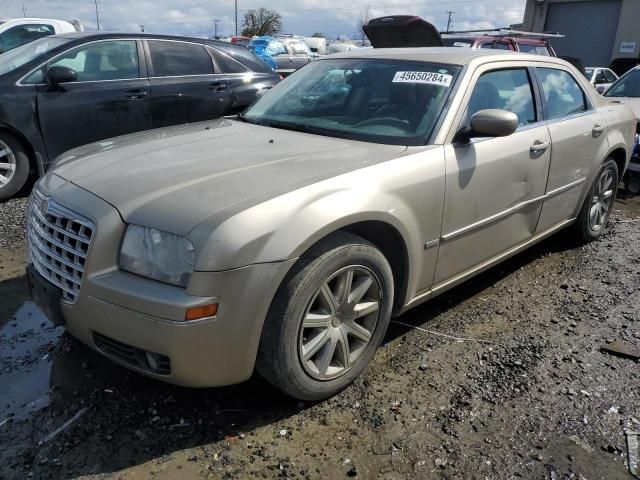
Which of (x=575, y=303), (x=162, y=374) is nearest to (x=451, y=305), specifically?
(x=575, y=303)

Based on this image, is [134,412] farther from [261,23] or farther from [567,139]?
[261,23]

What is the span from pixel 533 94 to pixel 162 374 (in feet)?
9.98

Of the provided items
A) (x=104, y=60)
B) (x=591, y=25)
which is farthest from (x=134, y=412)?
(x=591, y=25)

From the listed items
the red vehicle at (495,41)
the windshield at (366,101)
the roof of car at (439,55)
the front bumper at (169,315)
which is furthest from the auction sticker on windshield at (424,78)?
the red vehicle at (495,41)

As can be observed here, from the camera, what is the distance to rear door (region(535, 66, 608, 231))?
3.94 m

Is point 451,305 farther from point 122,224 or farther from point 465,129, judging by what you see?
point 122,224

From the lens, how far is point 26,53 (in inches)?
232

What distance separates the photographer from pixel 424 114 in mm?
3168

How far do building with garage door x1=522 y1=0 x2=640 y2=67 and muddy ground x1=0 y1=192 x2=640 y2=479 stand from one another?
→ 2518cm

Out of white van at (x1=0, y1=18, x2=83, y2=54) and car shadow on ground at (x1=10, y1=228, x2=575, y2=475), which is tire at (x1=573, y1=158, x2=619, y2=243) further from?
white van at (x1=0, y1=18, x2=83, y2=54)

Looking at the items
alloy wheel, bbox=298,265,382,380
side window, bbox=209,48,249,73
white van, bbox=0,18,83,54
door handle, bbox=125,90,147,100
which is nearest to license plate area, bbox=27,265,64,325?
alloy wheel, bbox=298,265,382,380

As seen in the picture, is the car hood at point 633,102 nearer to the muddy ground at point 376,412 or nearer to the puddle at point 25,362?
the muddy ground at point 376,412

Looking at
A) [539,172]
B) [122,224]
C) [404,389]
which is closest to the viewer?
[122,224]

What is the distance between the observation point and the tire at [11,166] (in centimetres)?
544
